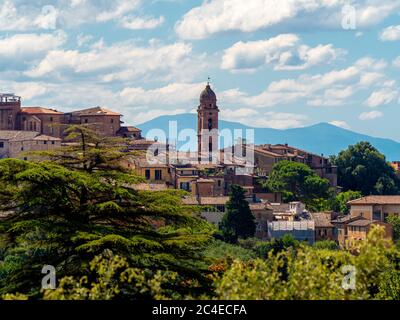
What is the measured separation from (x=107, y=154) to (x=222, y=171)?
4756cm

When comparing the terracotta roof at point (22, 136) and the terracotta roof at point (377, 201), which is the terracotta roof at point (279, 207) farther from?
the terracotta roof at point (22, 136)

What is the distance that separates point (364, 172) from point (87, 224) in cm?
6176

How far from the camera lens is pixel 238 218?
54.3 metres

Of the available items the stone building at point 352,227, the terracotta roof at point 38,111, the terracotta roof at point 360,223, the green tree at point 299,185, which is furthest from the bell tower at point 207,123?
the terracotta roof at point 360,223

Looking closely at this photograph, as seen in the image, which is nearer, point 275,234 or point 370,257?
point 370,257

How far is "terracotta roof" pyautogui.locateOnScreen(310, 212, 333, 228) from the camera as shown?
5888 cm

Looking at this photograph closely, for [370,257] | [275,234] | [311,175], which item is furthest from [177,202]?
[311,175]

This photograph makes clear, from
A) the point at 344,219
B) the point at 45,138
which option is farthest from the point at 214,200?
the point at 45,138

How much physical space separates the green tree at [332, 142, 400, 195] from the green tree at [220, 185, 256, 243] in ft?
76.1

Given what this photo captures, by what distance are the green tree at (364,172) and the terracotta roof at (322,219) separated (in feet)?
52.4

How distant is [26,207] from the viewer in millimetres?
17312

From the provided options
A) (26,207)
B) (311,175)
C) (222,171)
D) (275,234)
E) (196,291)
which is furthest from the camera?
(311,175)
